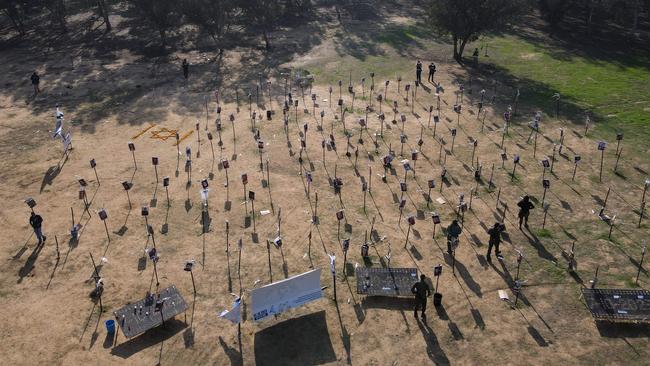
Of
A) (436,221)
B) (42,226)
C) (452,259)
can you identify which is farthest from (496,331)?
(42,226)

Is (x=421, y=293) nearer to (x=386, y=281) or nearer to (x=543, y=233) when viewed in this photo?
(x=386, y=281)

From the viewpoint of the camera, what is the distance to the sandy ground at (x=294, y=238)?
1681cm

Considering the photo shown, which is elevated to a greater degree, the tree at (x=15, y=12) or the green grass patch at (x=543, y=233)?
the tree at (x=15, y=12)

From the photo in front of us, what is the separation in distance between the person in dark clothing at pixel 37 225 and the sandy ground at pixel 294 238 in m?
0.37

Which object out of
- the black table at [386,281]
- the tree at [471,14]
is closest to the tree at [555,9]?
the tree at [471,14]

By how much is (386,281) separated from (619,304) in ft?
26.4

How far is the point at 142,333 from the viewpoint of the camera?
17.1 metres

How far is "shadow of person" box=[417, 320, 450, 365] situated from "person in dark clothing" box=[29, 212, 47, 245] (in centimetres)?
1608

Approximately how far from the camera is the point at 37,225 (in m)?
21.2

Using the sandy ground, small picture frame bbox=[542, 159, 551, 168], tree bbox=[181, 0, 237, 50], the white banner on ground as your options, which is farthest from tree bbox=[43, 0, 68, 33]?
small picture frame bbox=[542, 159, 551, 168]

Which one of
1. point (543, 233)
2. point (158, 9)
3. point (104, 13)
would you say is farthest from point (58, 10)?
point (543, 233)

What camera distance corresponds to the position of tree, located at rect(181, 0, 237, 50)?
148ft

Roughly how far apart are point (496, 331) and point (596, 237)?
804 centimetres

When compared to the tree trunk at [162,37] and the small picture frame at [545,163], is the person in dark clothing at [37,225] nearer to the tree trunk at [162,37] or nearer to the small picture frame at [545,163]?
the small picture frame at [545,163]
